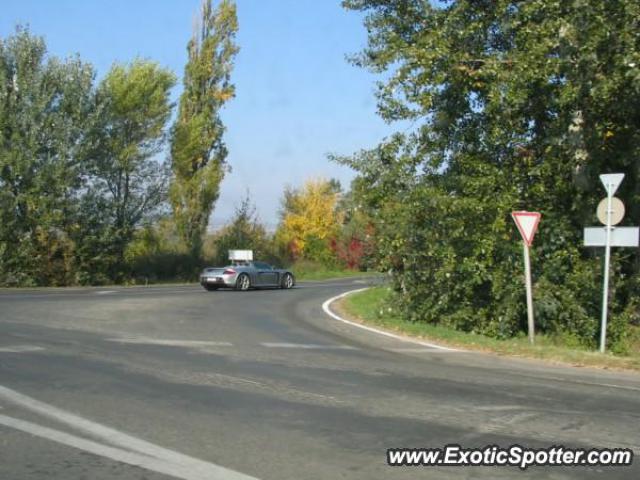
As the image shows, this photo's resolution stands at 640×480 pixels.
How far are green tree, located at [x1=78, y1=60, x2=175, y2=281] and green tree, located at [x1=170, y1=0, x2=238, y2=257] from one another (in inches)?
65.5

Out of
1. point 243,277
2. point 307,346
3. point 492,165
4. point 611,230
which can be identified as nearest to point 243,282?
point 243,277

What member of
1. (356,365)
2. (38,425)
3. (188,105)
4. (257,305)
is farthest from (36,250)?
(38,425)

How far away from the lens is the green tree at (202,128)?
142 ft

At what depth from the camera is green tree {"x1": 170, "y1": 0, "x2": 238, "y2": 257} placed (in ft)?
142

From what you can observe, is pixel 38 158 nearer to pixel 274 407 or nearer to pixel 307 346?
pixel 307 346

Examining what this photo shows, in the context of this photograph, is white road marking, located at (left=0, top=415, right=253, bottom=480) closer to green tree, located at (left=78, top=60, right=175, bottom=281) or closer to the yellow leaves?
green tree, located at (left=78, top=60, right=175, bottom=281)

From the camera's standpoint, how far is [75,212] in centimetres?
3681

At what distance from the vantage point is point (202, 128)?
43875mm

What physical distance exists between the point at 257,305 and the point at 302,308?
1376 mm

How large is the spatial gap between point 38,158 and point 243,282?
39.6 feet

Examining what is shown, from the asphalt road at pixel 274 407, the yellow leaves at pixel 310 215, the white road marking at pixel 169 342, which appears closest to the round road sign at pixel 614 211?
the asphalt road at pixel 274 407

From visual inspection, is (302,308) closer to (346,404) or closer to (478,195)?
(478,195)

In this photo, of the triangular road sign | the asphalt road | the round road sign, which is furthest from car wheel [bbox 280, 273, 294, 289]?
the triangular road sign

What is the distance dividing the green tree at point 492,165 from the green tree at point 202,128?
26.6m
